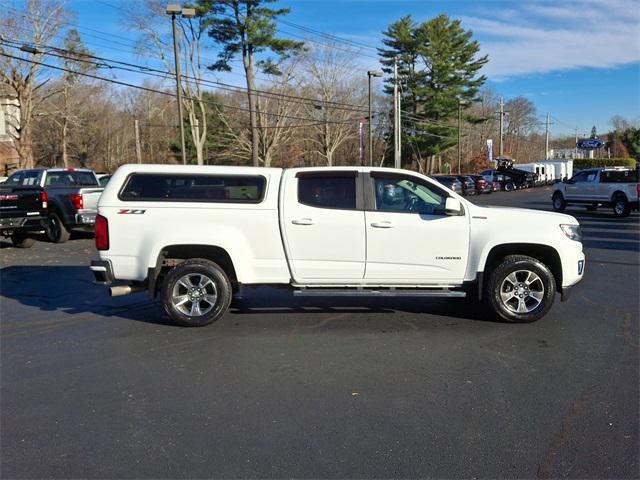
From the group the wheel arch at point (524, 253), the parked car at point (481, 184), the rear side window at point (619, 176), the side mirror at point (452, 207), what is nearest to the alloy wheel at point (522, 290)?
the wheel arch at point (524, 253)

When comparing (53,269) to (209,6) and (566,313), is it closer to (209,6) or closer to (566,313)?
(566,313)

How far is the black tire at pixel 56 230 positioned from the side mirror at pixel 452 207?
11.0 m

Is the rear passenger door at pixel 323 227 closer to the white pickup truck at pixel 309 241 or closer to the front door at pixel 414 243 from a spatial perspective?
the white pickup truck at pixel 309 241

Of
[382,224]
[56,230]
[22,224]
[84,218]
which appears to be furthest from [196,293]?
[56,230]

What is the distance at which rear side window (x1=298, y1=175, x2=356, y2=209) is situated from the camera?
21.1 ft

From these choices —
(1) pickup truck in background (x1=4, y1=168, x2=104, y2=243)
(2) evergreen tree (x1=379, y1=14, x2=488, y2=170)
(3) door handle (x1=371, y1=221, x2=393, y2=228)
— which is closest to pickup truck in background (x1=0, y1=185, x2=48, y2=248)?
(1) pickup truck in background (x1=4, y1=168, x2=104, y2=243)

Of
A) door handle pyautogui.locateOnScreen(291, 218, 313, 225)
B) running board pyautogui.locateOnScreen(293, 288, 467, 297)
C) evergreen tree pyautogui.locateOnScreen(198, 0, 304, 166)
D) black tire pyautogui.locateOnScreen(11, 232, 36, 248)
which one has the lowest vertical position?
running board pyautogui.locateOnScreen(293, 288, 467, 297)

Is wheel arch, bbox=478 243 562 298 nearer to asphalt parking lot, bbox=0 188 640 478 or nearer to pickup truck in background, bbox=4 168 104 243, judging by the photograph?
asphalt parking lot, bbox=0 188 640 478

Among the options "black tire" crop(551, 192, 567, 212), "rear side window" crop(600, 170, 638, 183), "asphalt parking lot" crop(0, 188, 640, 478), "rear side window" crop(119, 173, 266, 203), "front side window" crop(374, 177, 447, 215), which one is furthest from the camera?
"black tire" crop(551, 192, 567, 212)

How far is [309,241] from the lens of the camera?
632cm

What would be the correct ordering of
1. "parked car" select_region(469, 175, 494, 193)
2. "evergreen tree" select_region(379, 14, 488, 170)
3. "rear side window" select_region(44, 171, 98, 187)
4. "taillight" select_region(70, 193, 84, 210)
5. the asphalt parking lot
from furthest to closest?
"evergreen tree" select_region(379, 14, 488, 170) → "parked car" select_region(469, 175, 494, 193) → "rear side window" select_region(44, 171, 98, 187) → "taillight" select_region(70, 193, 84, 210) → the asphalt parking lot

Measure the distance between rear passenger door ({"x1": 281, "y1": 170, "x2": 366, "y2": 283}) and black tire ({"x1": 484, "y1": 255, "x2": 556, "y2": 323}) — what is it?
152 centimetres

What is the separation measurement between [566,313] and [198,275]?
176 inches

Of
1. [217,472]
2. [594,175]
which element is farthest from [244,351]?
[594,175]
